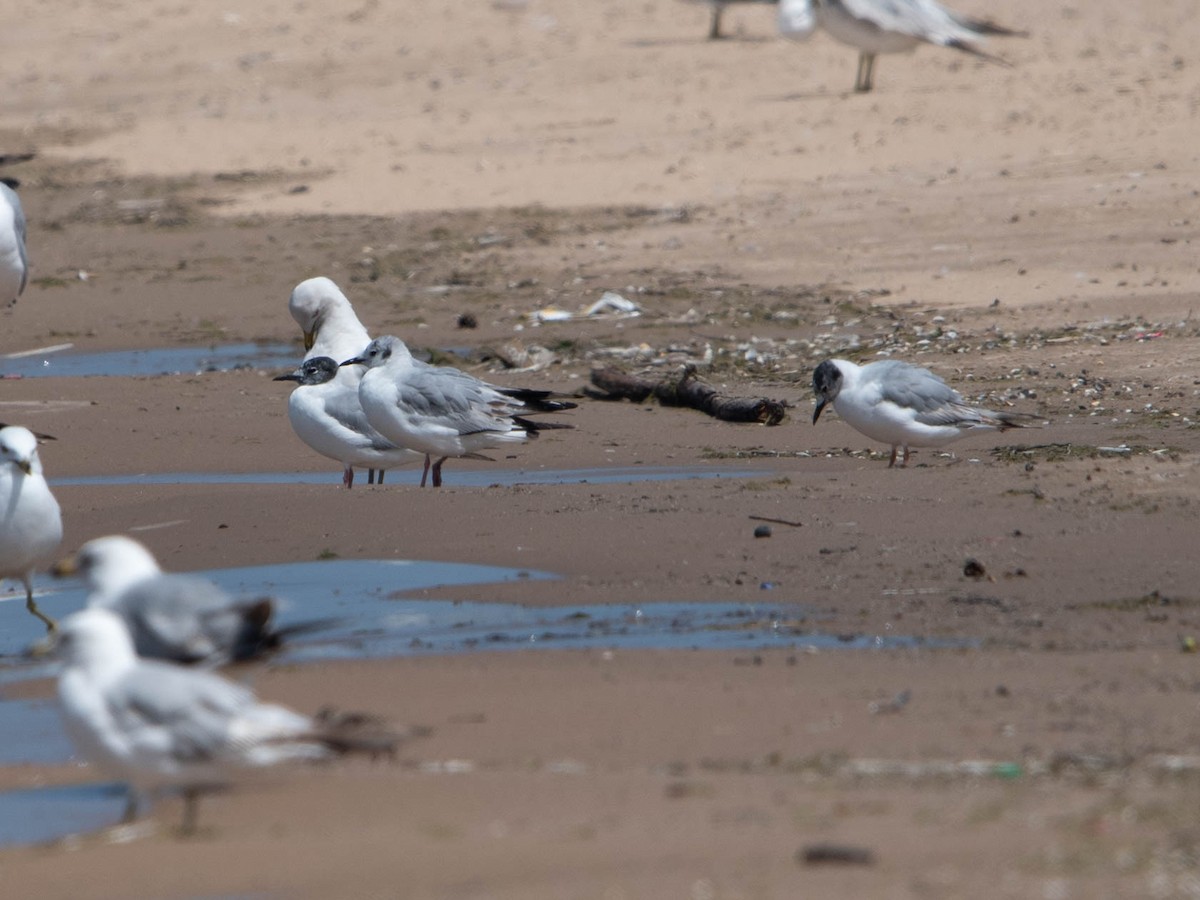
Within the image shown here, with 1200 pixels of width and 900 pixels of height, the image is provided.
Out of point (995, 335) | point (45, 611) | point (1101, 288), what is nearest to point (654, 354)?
point (995, 335)

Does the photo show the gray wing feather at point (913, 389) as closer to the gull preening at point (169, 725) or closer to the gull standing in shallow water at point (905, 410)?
the gull standing in shallow water at point (905, 410)

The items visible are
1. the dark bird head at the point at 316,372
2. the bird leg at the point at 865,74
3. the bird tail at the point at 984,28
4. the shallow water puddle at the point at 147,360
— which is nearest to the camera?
the dark bird head at the point at 316,372

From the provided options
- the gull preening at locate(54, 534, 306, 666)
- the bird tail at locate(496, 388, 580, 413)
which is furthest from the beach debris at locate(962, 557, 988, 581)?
the bird tail at locate(496, 388, 580, 413)

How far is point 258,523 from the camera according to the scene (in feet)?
26.6

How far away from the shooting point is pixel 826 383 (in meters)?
9.58

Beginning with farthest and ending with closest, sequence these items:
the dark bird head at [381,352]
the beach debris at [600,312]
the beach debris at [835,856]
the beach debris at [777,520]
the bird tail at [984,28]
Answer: the bird tail at [984,28] < the beach debris at [600,312] < the dark bird head at [381,352] < the beach debris at [777,520] < the beach debris at [835,856]

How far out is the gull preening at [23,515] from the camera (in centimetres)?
683

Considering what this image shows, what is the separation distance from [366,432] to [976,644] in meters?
4.76

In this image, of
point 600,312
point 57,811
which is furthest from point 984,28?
point 57,811

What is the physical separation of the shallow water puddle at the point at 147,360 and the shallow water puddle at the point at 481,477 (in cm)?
262

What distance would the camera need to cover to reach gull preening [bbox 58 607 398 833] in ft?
14.8

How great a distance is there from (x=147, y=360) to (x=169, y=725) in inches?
348

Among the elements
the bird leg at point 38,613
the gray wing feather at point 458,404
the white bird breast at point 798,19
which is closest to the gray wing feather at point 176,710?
the bird leg at point 38,613

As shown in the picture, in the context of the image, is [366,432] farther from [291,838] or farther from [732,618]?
[291,838]
